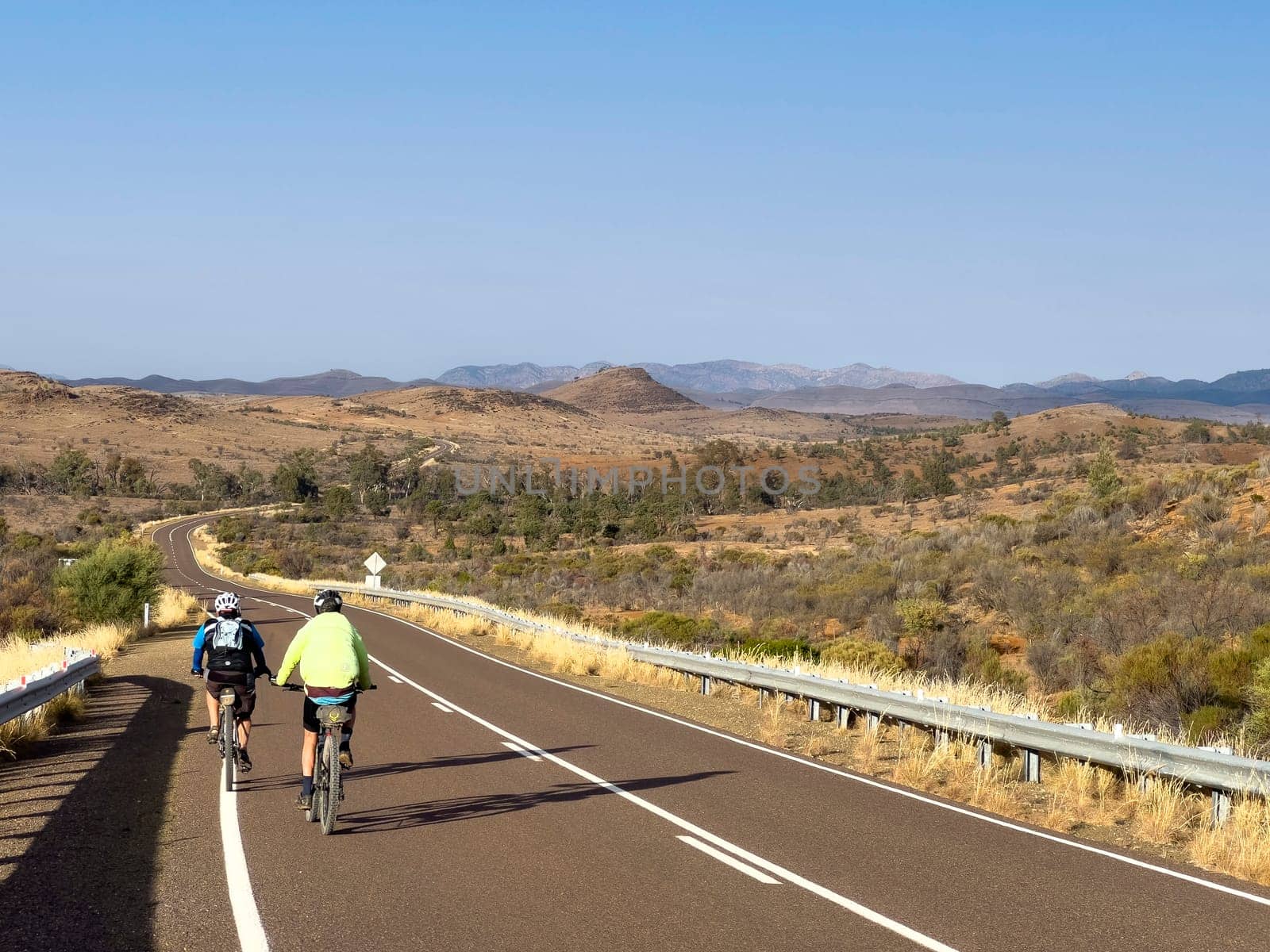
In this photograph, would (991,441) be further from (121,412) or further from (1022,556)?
(121,412)

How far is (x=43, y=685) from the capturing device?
13.2 metres

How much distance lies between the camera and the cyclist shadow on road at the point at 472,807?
930 centimetres

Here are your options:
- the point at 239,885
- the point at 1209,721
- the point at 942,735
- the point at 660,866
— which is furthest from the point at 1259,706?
the point at 239,885

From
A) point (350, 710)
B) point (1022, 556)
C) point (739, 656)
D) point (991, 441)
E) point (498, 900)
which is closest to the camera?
point (498, 900)

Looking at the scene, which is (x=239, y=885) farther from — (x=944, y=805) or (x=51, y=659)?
(x=51, y=659)

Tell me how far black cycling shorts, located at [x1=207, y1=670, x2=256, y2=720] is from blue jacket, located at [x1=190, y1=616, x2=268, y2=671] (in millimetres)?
48

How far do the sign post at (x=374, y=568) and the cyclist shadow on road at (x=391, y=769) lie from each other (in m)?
31.1

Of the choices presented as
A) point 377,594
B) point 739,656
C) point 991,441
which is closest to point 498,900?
point 739,656

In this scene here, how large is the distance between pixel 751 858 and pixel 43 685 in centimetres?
858

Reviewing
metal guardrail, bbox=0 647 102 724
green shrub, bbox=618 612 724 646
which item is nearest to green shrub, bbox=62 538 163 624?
green shrub, bbox=618 612 724 646

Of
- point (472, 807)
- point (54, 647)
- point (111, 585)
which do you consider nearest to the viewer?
point (472, 807)

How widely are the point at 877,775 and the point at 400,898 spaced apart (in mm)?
6625

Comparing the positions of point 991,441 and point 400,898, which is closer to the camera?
point 400,898

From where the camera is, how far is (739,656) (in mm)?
20750
